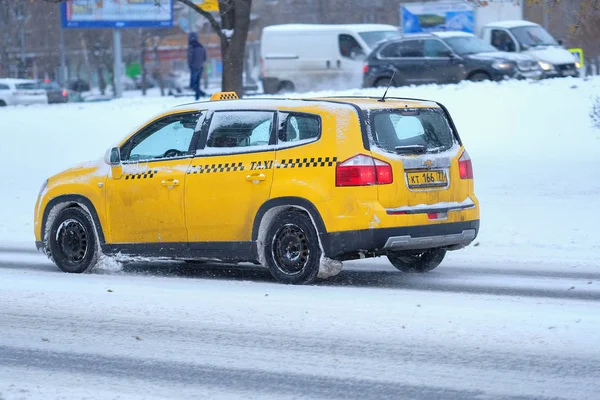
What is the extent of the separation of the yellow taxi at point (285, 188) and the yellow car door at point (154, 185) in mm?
12

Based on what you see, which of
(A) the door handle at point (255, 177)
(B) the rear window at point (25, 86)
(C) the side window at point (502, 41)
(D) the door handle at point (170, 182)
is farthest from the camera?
(B) the rear window at point (25, 86)

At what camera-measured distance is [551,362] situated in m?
6.83

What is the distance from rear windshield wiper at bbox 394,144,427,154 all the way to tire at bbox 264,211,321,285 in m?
0.93

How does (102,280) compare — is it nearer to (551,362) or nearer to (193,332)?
(193,332)

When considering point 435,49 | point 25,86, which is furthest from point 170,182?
point 25,86

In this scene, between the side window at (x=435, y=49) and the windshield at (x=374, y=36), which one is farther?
the windshield at (x=374, y=36)

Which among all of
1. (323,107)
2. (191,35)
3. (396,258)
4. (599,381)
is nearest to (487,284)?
(396,258)

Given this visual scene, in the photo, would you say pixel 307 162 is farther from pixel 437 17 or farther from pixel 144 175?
pixel 437 17

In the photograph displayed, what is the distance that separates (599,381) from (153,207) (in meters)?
5.37

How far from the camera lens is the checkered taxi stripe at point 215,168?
10258 millimetres

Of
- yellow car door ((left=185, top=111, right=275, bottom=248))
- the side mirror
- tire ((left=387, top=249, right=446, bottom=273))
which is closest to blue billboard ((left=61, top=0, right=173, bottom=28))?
the side mirror

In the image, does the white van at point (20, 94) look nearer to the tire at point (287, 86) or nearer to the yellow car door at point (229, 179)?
the tire at point (287, 86)

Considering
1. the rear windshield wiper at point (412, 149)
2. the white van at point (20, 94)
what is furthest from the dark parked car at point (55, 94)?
the rear windshield wiper at point (412, 149)

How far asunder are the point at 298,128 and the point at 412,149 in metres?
0.97
